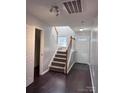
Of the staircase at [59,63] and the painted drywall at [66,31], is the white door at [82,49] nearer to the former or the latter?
the painted drywall at [66,31]

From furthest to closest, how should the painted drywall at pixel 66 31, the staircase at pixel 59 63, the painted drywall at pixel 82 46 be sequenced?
the painted drywall at pixel 66 31
the painted drywall at pixel 82 46
the staircase at pixel 59 63

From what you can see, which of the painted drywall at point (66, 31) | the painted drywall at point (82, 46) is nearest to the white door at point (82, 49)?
the painted drywall at point (82, 46)

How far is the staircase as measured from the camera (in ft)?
16.7

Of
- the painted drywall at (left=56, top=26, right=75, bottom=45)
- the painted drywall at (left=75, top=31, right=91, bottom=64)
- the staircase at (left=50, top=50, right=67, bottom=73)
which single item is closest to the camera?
the staircase at (left=50, top=50, right=67, bottom=73)

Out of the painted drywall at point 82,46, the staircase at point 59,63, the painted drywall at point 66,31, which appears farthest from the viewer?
the painted drywall at point 66,31

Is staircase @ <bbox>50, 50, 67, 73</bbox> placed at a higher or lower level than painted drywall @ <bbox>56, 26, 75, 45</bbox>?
lower

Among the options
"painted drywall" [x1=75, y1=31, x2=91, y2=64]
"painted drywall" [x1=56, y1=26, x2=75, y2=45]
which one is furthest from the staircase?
"painted drywall" [x1=56, y1=26, x2=75, y2=45]

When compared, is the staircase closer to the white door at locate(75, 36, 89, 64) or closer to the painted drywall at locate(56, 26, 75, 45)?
the white door at locate(75, 36, 89, 64)

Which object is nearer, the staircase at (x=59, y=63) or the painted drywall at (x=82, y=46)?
the staircase at (x=59, y=63)

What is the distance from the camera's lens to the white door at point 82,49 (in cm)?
723

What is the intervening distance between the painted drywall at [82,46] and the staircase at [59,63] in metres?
1.82

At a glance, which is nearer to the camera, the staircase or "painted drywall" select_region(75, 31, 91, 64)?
the staircase
